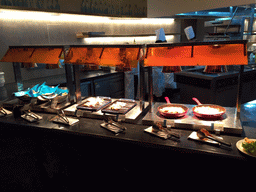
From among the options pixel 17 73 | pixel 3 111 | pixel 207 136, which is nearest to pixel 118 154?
pixel 207 136

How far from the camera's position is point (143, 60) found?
6.30ft

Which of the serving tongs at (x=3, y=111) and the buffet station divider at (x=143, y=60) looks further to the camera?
the serving tongs at (x=3, y=111)

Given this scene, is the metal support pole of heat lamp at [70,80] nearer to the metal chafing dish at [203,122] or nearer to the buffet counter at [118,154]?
the buffet counter at [118,154]

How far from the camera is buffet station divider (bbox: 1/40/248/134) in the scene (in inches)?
65.5

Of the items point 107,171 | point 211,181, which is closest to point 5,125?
point 107,171

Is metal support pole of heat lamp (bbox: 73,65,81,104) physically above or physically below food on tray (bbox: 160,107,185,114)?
above

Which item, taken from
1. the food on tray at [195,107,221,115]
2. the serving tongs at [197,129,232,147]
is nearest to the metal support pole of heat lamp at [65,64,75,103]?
the food on tray at [195,107,221,115]

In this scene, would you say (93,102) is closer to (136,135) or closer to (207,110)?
(136,135)

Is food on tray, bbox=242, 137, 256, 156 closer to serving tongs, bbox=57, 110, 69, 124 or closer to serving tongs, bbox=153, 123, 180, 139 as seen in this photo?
serving tongs, bbox=153, 123, 180, 139

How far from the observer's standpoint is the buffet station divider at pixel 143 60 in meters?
1.66

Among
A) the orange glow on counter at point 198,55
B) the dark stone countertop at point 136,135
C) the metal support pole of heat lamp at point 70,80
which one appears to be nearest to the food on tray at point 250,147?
the dark stone countertop at point 136,135

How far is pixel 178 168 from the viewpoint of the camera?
1683mm

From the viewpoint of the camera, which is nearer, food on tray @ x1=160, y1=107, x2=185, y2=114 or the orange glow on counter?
the orange glow on counter

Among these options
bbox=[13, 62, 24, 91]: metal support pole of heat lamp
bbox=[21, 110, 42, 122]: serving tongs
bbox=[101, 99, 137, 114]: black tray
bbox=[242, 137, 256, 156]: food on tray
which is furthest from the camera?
bbox=[13, 62, 24, 91]: metal support pole of heat lamp
